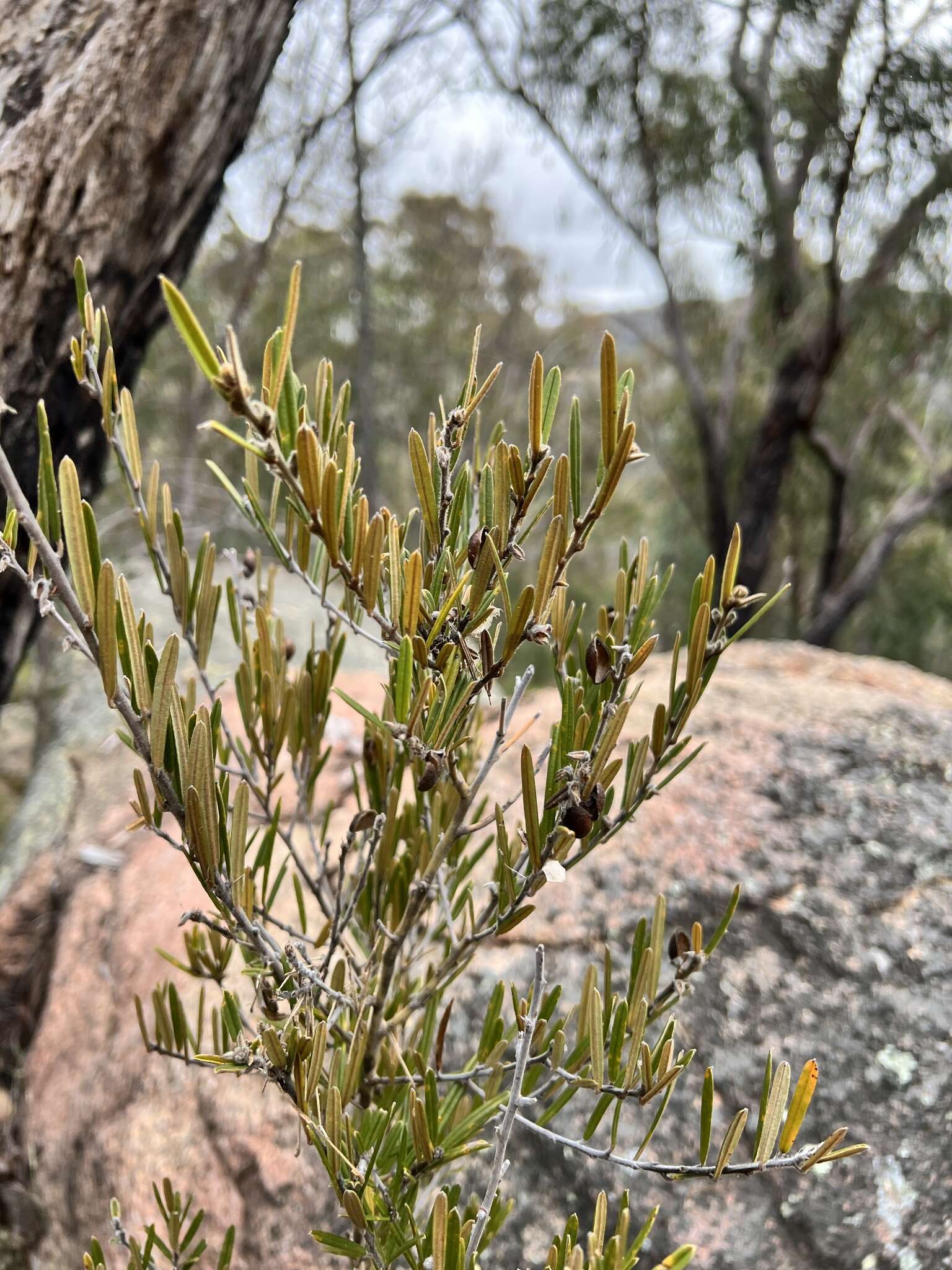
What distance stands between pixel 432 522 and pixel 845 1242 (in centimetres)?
102

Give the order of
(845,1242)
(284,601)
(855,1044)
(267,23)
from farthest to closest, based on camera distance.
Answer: (284,601) < (267,23) < (855,1044) < (845,1242)

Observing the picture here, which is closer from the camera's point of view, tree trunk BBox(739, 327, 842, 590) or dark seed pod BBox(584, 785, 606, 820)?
dark seed pod BBox(584, 785, 606, 820)

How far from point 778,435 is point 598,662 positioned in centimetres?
465

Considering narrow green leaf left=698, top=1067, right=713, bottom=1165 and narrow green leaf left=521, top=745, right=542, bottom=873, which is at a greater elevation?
narrow green leaf left=521, top=745, right=542, bottom=873

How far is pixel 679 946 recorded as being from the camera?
2.19 feet

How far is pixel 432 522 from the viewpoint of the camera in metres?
0.54

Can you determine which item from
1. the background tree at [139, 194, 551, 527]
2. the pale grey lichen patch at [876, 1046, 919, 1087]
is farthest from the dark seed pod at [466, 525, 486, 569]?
the background tree at [139, 194, 551, 527]

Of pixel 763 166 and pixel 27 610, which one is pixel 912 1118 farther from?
pixel 763 166

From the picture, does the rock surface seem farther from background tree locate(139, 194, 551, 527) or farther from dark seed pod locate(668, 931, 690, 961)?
background tree locate(139, 194, 551, 527)

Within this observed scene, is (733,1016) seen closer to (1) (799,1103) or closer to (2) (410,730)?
(1) (799,1103)

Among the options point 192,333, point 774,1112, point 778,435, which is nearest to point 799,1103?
point 774,1112

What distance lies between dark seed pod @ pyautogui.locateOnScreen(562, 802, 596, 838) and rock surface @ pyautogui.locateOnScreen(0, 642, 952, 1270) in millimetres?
762

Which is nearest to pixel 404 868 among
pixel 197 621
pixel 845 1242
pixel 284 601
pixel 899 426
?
pixel 197 621

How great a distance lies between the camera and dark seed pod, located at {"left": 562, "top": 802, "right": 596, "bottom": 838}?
0.53m
